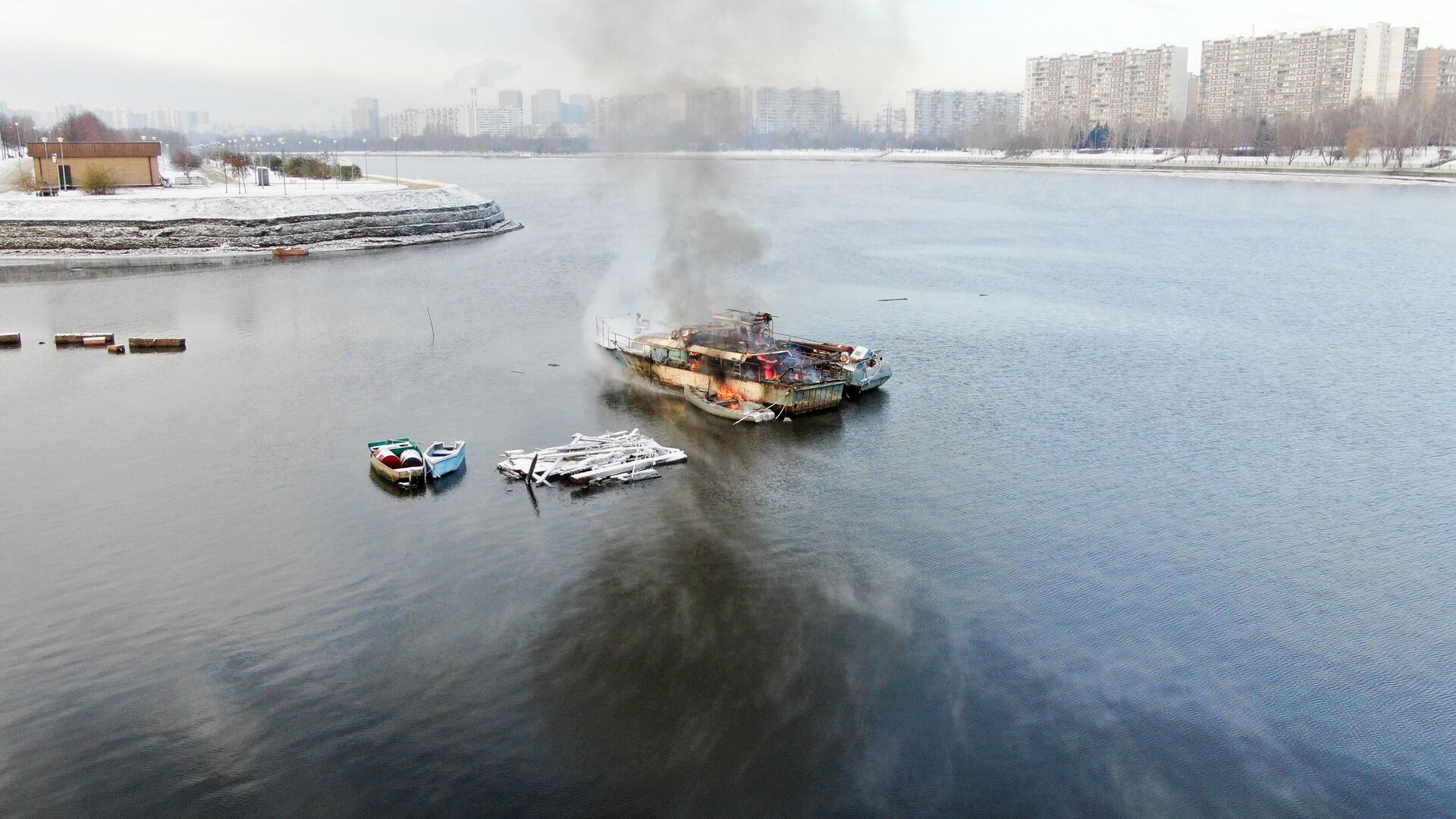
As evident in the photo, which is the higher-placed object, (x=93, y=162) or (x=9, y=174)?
(x=93, y=162)

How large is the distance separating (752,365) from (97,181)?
138 feet

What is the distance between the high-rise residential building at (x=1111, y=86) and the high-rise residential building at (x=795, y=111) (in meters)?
113

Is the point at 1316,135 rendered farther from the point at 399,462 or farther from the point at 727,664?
the point at 727,664

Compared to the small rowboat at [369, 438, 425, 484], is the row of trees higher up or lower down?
higher up

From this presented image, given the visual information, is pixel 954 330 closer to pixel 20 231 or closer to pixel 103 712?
pixel 103 712

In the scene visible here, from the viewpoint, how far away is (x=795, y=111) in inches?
1844

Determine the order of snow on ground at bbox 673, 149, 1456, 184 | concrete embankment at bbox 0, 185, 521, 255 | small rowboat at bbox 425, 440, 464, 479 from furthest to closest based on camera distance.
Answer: snow on ground at bbox 673, 149, 1456, 184, concrete embankment at bbox 0, 185, 521, 255, small rowboat at bbox 425, 440, 464, 479

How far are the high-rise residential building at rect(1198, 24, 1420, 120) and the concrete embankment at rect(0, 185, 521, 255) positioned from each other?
130 meters

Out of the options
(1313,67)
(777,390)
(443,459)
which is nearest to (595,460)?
(443,459)

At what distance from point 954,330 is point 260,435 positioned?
18.7 meters

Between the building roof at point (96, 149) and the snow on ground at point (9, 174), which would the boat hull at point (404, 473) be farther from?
the snow on ground at point (9, 174)

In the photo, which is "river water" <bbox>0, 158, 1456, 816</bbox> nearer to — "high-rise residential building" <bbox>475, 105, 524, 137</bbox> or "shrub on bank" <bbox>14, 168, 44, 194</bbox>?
"shrub on bank" <bbox>14, 168, 44, 194</bbox>

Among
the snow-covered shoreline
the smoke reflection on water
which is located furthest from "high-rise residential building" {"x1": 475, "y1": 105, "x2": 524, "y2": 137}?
the smoke reflection on water

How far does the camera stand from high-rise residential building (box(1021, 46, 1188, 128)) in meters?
166
